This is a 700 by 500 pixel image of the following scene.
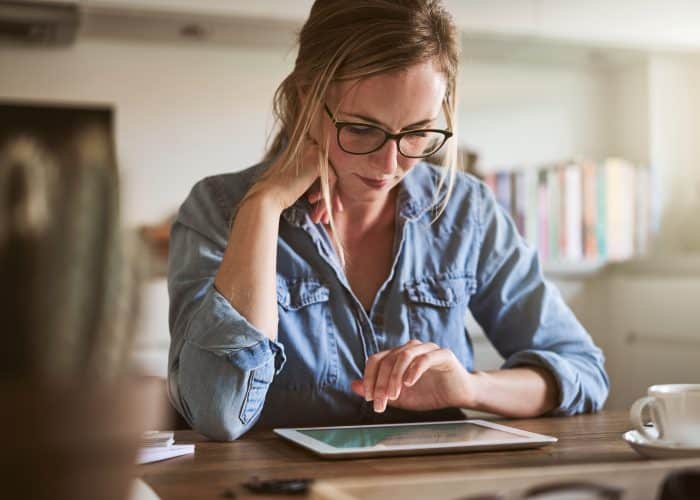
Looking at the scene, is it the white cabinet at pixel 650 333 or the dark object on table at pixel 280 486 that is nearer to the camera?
the dark object on table at pixel 280 486

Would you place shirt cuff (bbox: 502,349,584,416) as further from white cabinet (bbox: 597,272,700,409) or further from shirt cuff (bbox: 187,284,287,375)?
white cabinet (bbox: 597,272,700,409)

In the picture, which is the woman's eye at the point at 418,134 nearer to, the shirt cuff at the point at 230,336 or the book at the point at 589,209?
the shirt cuff at the point at 230,336

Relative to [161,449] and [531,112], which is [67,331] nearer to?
[161,449]

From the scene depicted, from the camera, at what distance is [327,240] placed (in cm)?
140

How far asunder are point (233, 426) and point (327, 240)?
15.4 inches

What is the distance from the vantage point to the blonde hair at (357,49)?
1246 millimetres

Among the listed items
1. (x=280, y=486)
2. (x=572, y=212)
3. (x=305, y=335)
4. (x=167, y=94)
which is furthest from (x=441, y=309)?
(x=572, y=212)

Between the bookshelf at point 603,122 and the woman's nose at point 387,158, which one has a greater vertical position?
the bookshelf at point 603,122

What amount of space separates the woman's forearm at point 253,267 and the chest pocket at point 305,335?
135 mm

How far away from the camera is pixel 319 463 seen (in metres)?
0.89

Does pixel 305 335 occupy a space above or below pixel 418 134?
below

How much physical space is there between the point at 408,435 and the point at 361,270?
457 mm

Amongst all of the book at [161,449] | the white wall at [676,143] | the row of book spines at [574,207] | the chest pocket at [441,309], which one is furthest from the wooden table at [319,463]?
the white wall at [676,143]

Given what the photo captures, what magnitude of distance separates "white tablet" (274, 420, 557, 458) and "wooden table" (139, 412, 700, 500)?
0.4 inches
